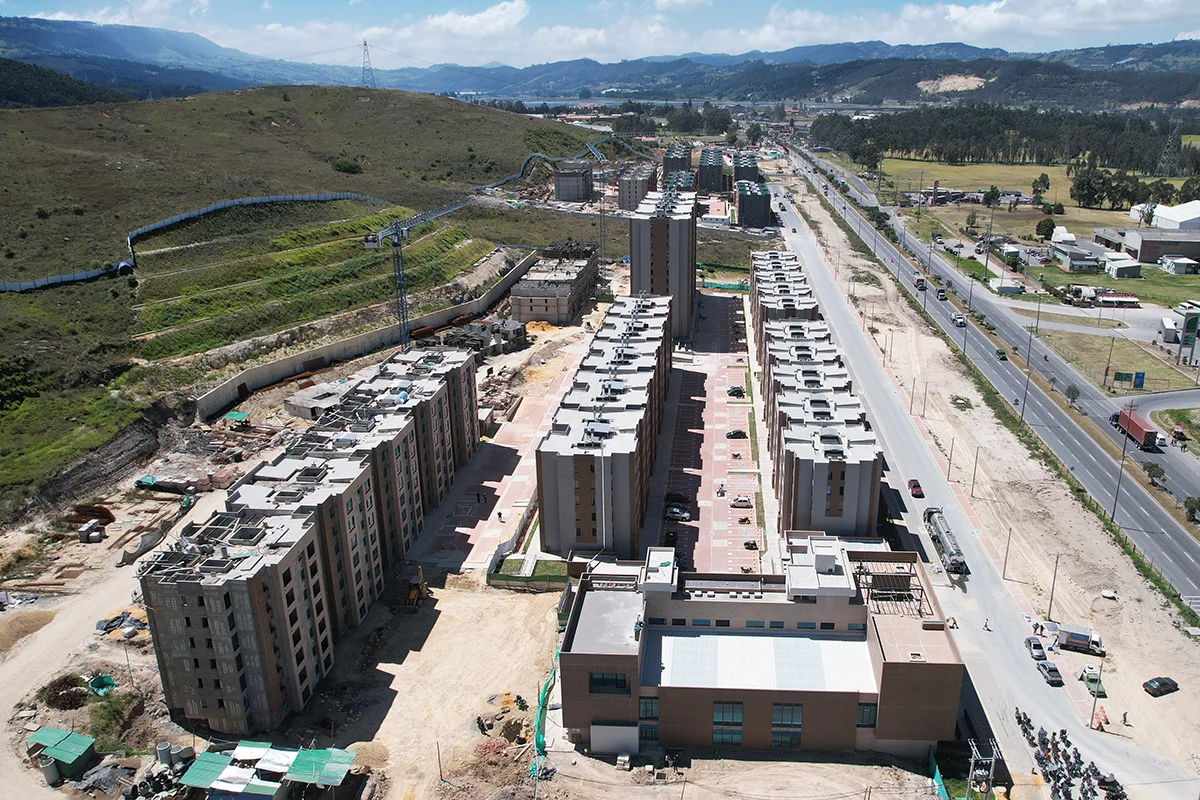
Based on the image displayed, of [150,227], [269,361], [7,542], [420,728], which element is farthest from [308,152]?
[420,728]

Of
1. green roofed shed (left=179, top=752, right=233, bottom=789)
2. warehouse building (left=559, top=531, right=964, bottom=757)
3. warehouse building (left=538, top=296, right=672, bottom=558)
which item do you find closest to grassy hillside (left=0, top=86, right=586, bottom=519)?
green roofed shed (left=179, top=752, right=233, bottom=789)

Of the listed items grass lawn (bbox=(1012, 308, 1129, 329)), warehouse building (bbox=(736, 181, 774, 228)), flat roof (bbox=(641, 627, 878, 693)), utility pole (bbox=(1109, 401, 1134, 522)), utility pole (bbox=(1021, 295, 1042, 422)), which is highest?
warehouse building (bbox=(736, 181, 774, 228))

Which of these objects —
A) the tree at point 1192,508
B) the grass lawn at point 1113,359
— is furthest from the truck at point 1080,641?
the grass lawn at point 1113,359

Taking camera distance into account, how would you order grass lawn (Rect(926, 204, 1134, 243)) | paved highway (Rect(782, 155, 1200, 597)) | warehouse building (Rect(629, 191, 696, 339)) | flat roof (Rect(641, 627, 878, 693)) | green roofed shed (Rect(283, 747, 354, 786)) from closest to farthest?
green roofed shed (Rect(283, 747, 354, 786)) → flat roof (Rect(641, 627, 878, 693)) → paved highway (Rect(782, 155, 1200, 597)) → warehouse building (Rect(629, 191, 696, 339)) → grass lawn (Rect(926, 204, 1134, 243))

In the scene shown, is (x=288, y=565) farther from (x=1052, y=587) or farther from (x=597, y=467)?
(x=1052, y=587)

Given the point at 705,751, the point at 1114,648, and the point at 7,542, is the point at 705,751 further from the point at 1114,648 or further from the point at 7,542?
the point at 7,542

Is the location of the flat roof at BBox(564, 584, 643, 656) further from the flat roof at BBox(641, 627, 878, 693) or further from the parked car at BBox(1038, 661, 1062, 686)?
the parked car at BBox(1038, 661, 1062, 686)
